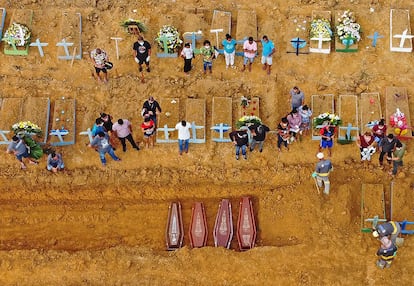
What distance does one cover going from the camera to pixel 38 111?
17.1 metres

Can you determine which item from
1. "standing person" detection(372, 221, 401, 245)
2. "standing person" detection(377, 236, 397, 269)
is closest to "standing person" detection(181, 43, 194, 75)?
"standing person" detection(372, 221, 401, 245)

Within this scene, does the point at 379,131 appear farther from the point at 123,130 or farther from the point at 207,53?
the point at 123,130

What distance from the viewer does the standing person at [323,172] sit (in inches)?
577

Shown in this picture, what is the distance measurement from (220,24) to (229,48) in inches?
73.0

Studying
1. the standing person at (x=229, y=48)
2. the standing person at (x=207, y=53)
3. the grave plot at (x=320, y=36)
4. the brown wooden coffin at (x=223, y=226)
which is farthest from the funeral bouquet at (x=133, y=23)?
the brown wooden coffin at (x=223, y=226)

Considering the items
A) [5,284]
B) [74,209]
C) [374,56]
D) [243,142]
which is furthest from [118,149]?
[374,56]

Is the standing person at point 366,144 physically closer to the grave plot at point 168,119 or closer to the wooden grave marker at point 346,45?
the wooden grave marker at point 346,45

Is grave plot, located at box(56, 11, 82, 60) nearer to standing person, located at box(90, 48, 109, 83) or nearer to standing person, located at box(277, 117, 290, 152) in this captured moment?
standing person, located at box(90, 48, 109, 83)

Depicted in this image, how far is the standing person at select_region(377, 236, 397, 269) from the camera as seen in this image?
1349 cm

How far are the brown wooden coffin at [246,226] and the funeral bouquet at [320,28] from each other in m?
6.01

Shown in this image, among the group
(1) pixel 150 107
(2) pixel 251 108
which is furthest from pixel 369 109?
(1) pixel 150 107

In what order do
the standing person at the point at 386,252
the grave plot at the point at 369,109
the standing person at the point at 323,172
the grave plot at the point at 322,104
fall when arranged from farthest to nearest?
the grave plot at the point at 322,104
the grave plot at the point at 369,109
the standing person at the point at 323,172
the standing person at the point at 386,252

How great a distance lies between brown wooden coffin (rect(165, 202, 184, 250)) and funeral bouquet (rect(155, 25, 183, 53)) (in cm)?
532

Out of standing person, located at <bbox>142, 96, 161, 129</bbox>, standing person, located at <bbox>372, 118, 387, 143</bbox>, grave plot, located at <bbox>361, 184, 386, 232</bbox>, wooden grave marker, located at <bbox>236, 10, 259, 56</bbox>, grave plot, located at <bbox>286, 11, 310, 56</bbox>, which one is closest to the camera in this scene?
standing person, located at <bbox>372, 118, 387, 143</bbox>
